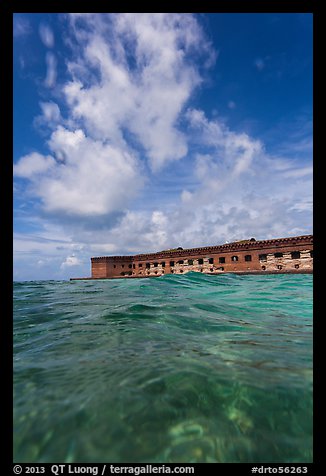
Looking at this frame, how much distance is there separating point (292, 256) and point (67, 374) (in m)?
27.3

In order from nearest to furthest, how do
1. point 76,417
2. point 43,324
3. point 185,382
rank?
point 76,417 → point 185,382 → point 43,324

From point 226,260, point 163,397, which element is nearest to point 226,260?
point 226,260

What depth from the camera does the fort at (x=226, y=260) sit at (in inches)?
965

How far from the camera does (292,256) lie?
2502 centimetres

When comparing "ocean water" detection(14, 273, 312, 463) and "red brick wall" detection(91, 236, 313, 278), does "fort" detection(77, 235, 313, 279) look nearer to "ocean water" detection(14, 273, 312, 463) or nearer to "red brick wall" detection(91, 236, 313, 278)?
"red brick wall" detection(91, 236, 313, 278)

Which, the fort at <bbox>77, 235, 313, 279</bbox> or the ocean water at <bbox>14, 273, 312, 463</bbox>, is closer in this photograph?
the ocean water at <bbox>14, 273, 312, 463</bbox>

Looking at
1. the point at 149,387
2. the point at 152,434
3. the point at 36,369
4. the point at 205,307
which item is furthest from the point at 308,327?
the point at 36,369

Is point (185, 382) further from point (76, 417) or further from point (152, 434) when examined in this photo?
point (76, 417)

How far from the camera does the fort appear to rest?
24516 mm

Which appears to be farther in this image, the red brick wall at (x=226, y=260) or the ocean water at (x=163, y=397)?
the red brick wall at (x=226, y=260)

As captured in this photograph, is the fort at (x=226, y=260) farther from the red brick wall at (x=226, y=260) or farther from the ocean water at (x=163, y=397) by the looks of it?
the ocean water at (x=163, y=397)

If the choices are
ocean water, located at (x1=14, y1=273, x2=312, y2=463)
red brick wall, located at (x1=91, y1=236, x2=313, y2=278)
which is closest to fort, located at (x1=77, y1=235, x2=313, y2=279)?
red brick wall, located at (x1=91, y1=236, x2=313, y2=278)

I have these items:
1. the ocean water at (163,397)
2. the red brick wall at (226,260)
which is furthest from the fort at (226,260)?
the ocean water at (163,397)
